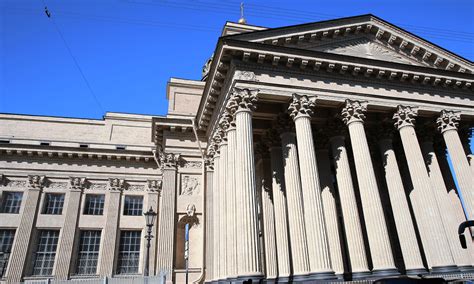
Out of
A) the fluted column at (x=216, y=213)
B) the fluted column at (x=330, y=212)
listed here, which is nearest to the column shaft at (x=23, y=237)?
the fluted column at (x=216, y=213)

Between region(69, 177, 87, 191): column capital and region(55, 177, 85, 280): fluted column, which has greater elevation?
region(69, 177, 87, 191): column capital

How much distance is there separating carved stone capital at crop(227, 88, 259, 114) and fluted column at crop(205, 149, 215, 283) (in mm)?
5510

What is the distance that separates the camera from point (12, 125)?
2652cm

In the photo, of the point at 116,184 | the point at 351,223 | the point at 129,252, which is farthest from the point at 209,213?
the point at 116,184

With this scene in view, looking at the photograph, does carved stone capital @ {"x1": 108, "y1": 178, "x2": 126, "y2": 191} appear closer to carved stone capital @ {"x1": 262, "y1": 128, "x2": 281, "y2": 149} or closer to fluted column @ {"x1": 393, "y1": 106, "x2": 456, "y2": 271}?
carved stone capital @ {"x1": 262, "y1": 128, "x2": 281, "y2": 149}

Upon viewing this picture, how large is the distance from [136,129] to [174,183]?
9.71 metres

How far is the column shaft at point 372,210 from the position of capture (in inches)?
530

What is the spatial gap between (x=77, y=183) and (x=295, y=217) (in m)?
17.7

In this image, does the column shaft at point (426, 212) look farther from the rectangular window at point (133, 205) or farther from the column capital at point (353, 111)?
the rectangular window at point (133, 205)

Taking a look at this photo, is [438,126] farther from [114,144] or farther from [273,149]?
[114,144]

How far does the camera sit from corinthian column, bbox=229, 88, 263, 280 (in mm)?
11910

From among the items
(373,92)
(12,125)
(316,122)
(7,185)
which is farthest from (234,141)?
(12,125)

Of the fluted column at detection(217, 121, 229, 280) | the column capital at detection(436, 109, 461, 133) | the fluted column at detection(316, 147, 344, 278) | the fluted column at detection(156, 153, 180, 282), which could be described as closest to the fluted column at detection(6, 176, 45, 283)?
the fluted column at detection(156, 153, 180, 282)

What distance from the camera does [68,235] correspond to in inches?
899
